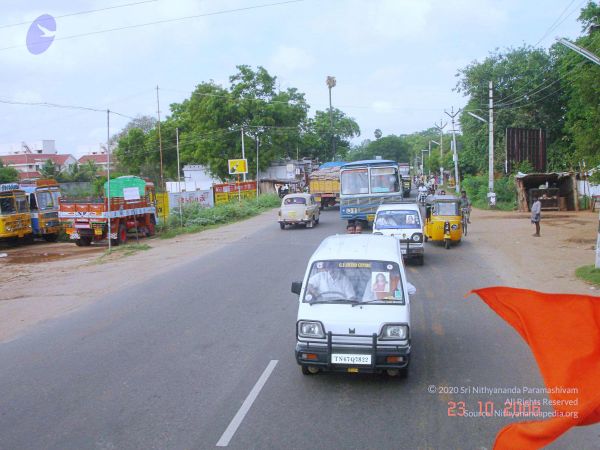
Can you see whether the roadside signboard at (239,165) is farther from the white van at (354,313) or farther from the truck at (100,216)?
the white van at (354,313)

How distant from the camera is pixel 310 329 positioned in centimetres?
648

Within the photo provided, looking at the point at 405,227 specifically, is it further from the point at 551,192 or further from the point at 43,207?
the point at 551,192

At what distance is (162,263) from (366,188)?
32.6 feet

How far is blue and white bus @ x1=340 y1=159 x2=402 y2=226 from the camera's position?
23047 mm

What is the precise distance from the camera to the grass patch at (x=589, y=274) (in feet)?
39.4

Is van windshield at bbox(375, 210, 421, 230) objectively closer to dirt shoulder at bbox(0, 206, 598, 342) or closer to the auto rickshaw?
dirt shoulder at bbox(0, 206, 598, 342)

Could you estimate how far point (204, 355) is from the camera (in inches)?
307

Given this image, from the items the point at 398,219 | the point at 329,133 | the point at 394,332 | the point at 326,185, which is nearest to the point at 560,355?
the point at 394,332

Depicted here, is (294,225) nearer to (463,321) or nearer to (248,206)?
(248,206)

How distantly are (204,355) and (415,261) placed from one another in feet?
28.2

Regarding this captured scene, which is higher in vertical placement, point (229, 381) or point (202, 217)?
point (202, 217)

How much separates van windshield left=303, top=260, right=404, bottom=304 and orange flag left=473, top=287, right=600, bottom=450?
2.81 meters

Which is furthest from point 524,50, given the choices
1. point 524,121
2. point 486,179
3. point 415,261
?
point 415,261

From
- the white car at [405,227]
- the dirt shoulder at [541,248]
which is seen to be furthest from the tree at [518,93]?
the white car at [405,227]
